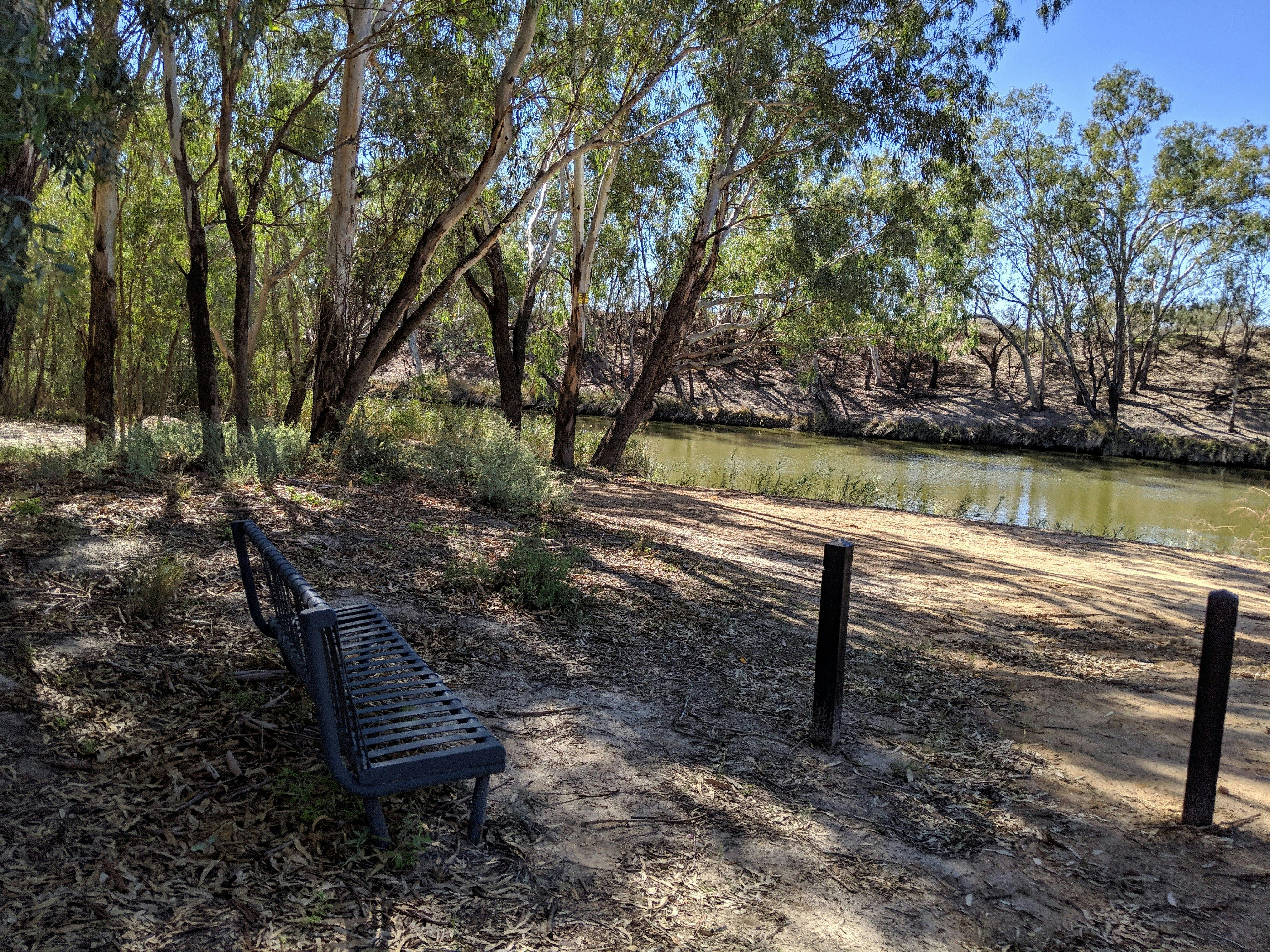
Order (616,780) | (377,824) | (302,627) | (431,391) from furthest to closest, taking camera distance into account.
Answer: (431,391) < (616,780) < (377,824) < (302,627)

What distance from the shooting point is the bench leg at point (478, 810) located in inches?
100

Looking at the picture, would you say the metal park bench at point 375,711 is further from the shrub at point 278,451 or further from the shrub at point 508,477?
the shrub at point 508,477

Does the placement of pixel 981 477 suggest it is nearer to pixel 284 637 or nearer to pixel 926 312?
pixel 926 312

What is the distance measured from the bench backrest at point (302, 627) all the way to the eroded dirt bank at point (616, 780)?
0.91 ft

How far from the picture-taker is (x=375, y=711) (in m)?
2.73

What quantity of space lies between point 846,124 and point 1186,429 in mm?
25757

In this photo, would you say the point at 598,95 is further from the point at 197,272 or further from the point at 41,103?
the point at 41,103

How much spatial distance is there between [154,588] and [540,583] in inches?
74.9

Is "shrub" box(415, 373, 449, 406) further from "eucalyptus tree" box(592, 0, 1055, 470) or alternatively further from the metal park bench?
the metal park bench

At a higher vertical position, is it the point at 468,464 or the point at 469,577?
the point at 468,464

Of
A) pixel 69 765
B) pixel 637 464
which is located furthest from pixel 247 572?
pixel 637 464

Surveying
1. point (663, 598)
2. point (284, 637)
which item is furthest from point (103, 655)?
point (663, 598)

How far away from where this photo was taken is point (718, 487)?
15.4 meters

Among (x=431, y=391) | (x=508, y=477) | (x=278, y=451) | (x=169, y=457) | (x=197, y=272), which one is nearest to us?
(x=169, y=457)
